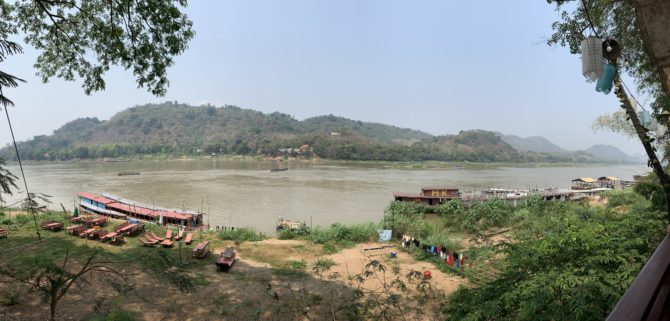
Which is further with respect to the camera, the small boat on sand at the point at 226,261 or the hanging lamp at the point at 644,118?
the small boat on sand at the point at 226,261

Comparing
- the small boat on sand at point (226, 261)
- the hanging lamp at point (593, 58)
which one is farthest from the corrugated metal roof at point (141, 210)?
the hanging lamp at point (593, 58)

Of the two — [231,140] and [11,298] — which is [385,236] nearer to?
[11,298]

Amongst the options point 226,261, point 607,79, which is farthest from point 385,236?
point 607,79

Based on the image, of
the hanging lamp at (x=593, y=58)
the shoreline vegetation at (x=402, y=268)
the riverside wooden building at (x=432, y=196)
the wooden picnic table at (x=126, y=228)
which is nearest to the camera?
the hanging lamp at (x=593, y=58)

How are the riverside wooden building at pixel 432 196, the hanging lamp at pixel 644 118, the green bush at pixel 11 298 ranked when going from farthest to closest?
1. the riverside wooden building at pixel 432 196
2. the green bush at pixel 11 298
3. the hanging lamp at pixel 644 118

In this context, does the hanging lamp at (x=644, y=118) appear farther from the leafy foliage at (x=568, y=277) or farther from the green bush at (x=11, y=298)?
the green bush at (x=11, y=298)

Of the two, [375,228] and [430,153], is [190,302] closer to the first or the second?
[375,228]
